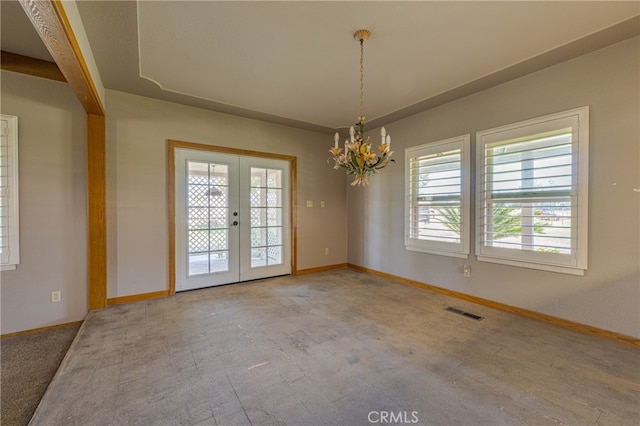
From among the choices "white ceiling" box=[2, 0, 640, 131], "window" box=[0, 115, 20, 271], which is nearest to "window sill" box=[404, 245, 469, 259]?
"white ceiling" box=[2, 0, 640, 131]

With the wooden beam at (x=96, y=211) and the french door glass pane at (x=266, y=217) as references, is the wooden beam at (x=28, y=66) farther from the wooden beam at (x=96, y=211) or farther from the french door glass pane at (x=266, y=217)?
the french door glass pane at (x=266, y=217)

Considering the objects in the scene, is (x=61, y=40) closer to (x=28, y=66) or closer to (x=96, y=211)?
(x=28, y=66)

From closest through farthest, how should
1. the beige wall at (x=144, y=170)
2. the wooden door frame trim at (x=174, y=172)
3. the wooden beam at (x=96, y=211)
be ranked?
1. the wooden beam at (x=96, y=211)
2. the beige wall at (x=144, y=170)
3. the wooden door frame trim at (x=174, y=172)

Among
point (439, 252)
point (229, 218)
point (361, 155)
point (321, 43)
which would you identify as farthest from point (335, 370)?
point (229, 218)

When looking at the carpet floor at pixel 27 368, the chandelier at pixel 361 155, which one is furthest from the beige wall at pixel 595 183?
the carpet floor at pixel 27 368

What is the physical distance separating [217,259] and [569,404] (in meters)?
4.01

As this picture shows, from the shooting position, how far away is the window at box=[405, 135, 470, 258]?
11.8 feet

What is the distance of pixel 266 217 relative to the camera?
15.3 feet

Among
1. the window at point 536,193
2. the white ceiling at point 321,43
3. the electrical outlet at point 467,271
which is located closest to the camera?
the white ceiling at point 321,43

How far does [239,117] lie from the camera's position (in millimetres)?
4340

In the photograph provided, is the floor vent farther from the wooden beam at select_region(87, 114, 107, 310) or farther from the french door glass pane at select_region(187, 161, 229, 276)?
the wooden beam at select_region(87, 114, 107, 310)

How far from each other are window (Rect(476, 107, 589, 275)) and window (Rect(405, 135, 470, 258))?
209mm

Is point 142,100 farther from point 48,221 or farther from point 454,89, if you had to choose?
point 454,89

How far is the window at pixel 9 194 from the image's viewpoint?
9.05 feet
